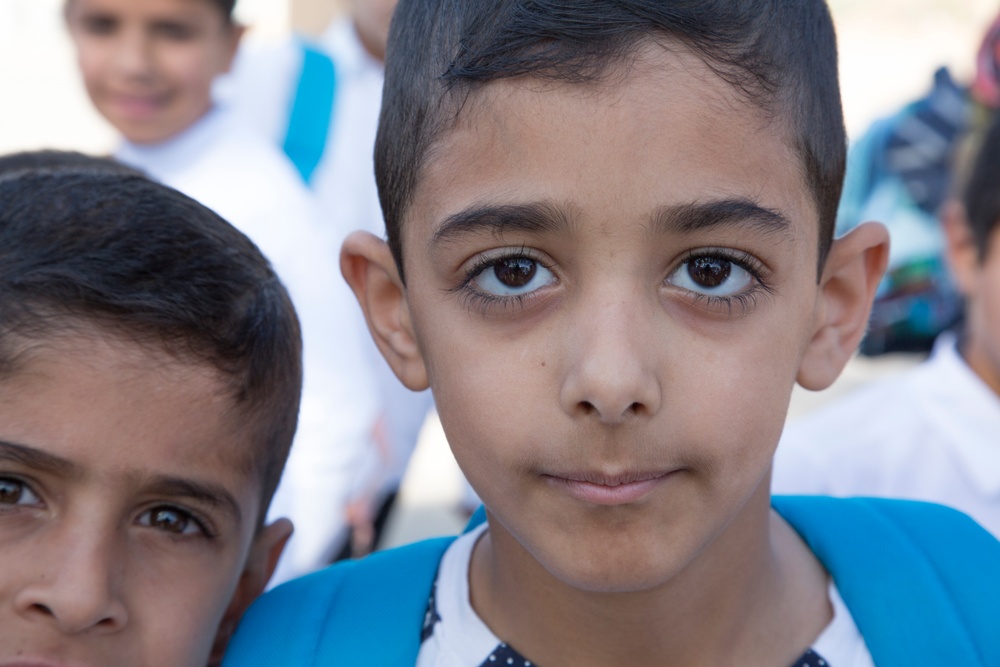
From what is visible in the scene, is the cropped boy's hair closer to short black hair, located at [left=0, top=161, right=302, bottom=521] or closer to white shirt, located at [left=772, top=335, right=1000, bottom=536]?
white shirt, located at [left=772, top=335, right=1000, bottom=536]

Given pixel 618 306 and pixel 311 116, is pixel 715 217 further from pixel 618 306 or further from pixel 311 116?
pixel 311 116

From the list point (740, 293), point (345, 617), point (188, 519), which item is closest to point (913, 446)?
point (740, 293)

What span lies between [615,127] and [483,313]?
0.92 feet

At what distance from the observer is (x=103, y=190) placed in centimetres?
173

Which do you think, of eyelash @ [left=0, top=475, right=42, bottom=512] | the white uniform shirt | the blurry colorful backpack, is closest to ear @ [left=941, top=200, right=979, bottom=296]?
A: the blurry colorful backpack

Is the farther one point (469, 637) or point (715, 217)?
point (469, 637)

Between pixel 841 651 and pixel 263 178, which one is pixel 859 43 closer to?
pixel 263 178

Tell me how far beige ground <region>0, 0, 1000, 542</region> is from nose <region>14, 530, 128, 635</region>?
10.6ft

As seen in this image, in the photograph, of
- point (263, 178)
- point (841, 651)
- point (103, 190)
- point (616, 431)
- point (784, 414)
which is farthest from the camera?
point (263, 178)

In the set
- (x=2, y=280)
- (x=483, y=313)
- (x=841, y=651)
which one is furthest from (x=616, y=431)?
(x=2, y=280)

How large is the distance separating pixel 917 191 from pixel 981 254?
1.53 metres

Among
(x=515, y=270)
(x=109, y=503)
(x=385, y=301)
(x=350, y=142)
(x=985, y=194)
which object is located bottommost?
(x=109, y=503)

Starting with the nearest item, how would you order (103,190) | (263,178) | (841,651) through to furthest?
(841,651)
(103,190)
(263,178)

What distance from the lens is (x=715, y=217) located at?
142cm
